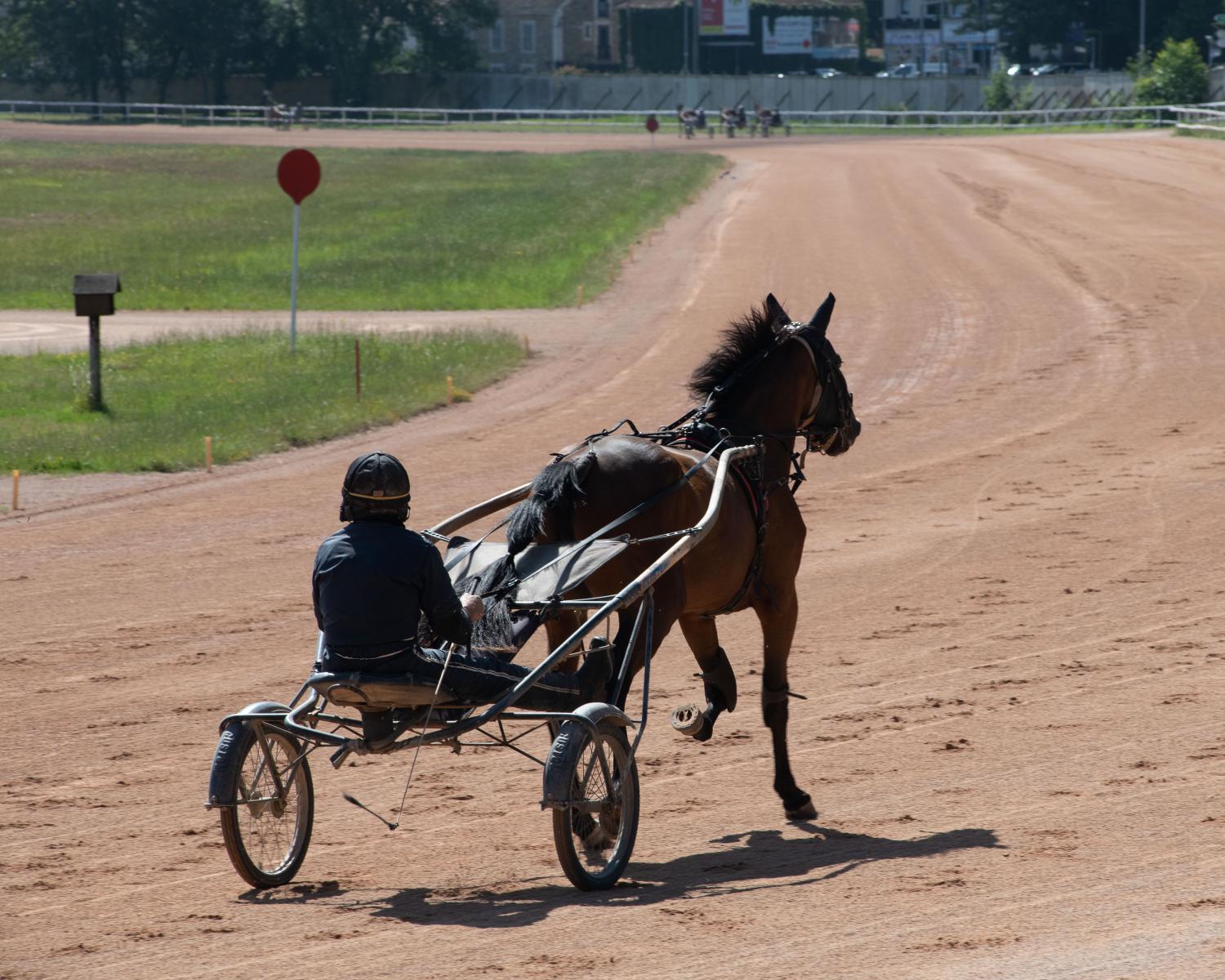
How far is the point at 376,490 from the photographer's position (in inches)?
231

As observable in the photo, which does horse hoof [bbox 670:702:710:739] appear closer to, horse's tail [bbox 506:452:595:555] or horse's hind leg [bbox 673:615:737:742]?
horse's hind leg [bbox 673:615:737:742]

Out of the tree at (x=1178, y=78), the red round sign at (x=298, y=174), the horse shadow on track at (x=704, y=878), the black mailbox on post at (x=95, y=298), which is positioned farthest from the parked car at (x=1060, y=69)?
the horse shadow on track at (x=704, y=878)

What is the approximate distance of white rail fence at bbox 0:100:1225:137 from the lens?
6656cm

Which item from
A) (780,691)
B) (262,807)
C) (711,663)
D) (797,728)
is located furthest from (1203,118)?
(262,807)

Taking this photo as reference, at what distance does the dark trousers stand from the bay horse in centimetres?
35

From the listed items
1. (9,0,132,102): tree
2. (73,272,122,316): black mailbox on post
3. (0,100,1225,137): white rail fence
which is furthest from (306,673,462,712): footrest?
(9,0,132,102): tree

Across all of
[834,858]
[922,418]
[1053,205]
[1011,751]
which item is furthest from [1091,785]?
[1053,205]

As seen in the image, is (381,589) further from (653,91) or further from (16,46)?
(16,46)

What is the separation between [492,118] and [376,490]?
7603 cm

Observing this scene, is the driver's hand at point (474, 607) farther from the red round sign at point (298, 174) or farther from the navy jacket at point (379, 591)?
the red round sign at point (298, 174)

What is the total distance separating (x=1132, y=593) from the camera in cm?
1093

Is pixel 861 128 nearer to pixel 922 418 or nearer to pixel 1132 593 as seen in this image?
pixel 922 418

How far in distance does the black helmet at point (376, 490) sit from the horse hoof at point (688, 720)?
188 cm

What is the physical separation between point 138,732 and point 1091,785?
4536mm
